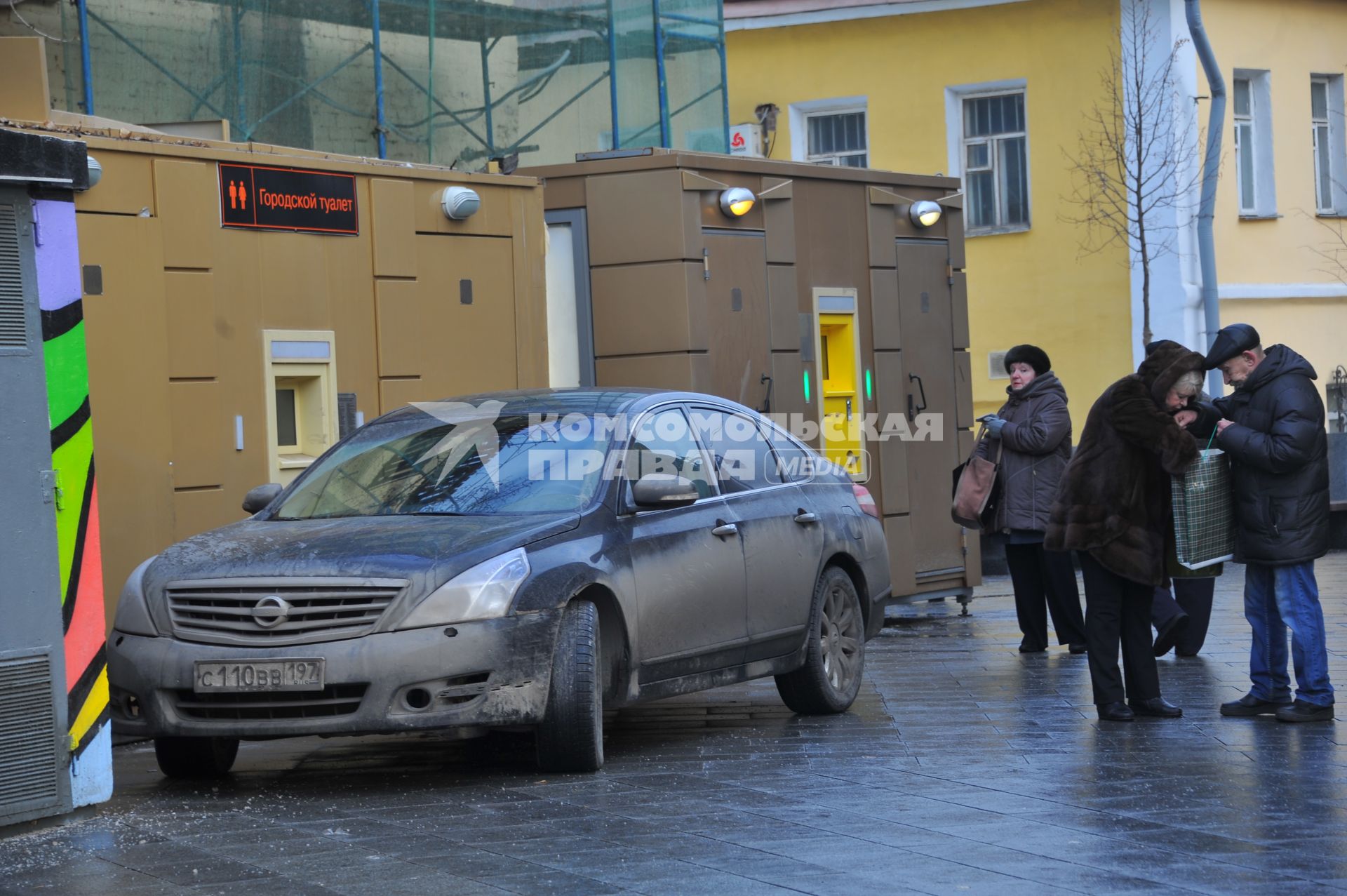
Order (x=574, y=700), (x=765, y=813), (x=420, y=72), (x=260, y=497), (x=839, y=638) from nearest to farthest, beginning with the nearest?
(x=765, y=813), (x=574, y=700), (x=260, y=497), (x=839, y=638), (x=420, y=72)

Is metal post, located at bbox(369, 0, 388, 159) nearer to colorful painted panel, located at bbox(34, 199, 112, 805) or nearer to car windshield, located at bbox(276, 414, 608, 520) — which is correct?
car windshield, located at bbox(276, 414, 608, 520)

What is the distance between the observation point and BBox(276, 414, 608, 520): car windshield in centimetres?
849

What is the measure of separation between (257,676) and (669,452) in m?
2.44

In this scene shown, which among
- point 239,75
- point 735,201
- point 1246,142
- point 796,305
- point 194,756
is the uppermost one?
point 1246,142

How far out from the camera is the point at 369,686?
7477 mm

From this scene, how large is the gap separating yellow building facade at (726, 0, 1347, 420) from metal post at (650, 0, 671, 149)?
32.1 ft

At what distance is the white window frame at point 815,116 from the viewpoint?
27391 mm

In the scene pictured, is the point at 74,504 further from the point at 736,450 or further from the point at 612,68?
the point at 612,68

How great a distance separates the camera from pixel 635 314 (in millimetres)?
13930

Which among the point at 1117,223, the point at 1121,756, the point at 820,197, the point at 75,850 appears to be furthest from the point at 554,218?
the point at 1117,223

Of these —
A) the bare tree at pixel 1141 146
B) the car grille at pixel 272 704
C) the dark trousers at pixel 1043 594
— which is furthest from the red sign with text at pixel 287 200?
the bare tree at pixel 1141 146

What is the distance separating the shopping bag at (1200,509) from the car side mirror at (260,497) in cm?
426

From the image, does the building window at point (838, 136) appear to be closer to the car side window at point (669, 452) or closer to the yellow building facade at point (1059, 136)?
the yellow building facade at point (1059, 136)

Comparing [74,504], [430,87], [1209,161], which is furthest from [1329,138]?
[74,504]
